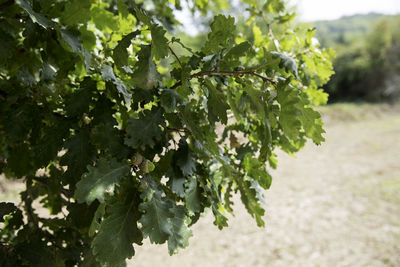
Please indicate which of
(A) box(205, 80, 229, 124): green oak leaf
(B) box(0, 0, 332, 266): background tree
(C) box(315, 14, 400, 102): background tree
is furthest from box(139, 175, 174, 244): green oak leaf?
(C) box(315, 14, 400, 102): background tree

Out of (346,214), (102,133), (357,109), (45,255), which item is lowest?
(346,214)

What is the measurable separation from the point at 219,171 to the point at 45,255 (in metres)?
0.68

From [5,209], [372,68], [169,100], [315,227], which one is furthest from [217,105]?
[372,68]

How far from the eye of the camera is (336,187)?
703 cm

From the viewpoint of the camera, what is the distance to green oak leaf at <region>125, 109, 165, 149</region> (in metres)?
0.71

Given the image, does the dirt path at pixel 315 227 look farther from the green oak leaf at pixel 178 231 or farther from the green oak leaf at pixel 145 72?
the green oak leaf at pixel 145 72

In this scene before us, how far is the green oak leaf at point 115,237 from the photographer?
66 cm

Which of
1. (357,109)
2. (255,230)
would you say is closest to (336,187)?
(255,230)

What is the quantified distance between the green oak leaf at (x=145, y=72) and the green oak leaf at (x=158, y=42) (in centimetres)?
2

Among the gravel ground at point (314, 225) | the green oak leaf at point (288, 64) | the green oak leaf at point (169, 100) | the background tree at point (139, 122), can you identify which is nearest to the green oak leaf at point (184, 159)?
the background tree at point (139, 122)

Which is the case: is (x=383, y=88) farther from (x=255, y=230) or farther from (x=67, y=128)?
(x=67, y=128)

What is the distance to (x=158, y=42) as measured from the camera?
2.41 ft

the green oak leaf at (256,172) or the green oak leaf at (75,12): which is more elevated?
the green oak leaf at (75,12)

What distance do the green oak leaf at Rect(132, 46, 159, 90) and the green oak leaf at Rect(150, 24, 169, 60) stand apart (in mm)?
16
